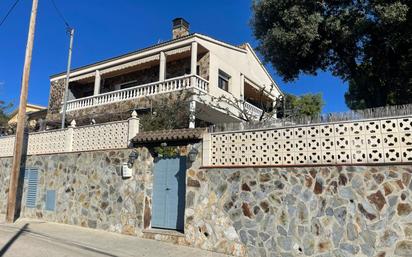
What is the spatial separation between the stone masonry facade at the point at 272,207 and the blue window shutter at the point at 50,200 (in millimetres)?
1679

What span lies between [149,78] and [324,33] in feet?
38.9

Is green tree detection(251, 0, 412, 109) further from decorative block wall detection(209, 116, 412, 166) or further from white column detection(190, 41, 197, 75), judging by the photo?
decorative block wall detection(209, 116, 412, 166)

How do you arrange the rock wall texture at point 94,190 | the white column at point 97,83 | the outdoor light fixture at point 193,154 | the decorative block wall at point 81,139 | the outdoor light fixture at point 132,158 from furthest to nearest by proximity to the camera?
the white column at point 97,83 → the decorative block wall at point 81,139 → the outdoor light fixture at point 132,158 → the rock wall texture at point 94,190 → the outdoor light fixture at point 193,154

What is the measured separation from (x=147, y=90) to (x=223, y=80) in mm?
4545

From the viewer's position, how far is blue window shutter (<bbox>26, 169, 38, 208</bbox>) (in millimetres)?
12976

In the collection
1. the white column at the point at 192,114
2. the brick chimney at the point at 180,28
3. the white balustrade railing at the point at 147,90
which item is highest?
the brick chimney at the point at 180,28

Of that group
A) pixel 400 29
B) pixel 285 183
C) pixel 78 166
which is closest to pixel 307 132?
pixel 285 183

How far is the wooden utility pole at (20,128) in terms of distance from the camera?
1169 centimetres

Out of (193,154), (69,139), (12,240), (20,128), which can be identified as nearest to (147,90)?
(69,139)

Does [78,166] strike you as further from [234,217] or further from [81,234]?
[234,217]

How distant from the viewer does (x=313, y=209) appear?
7.14m

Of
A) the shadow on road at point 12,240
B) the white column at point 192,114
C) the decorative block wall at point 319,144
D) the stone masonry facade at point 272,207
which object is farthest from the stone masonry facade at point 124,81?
the decorative block wall at point 319,144

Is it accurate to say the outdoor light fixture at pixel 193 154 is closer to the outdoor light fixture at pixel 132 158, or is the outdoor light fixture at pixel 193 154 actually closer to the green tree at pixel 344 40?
the outdoor light fixture at pixel 132 158

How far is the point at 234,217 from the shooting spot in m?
8.12
